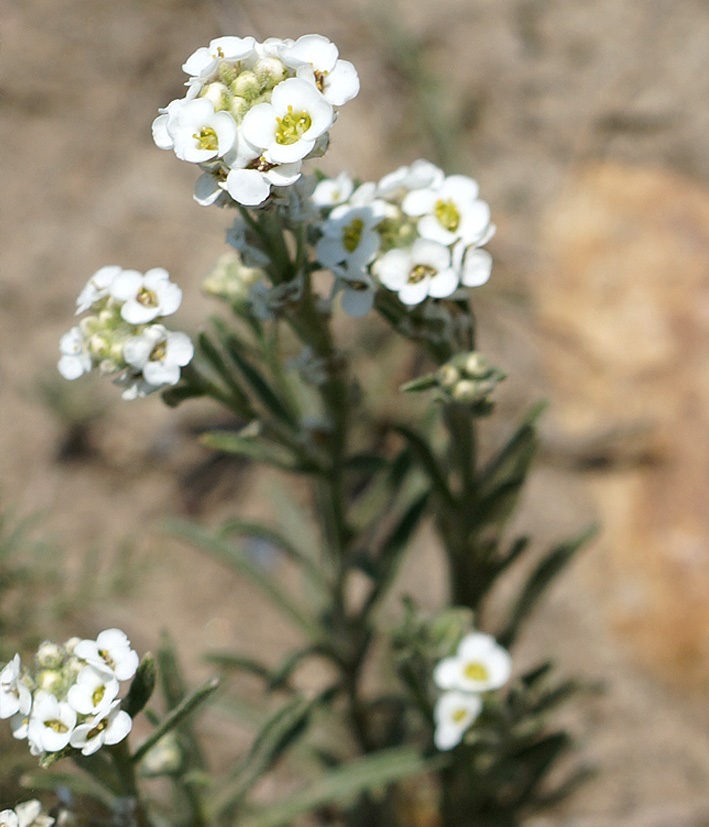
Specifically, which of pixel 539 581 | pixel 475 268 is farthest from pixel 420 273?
pixel 539 581

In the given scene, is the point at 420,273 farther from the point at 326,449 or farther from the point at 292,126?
the point at 326,449

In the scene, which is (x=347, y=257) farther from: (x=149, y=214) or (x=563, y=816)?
(x=149, y=214)

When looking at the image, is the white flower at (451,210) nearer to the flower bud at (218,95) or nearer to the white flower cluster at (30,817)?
the flower bud at (218,95)

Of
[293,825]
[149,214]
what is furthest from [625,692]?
[149,214]

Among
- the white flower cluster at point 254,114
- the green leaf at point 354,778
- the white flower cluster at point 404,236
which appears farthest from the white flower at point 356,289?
the green leaf at point 354,778

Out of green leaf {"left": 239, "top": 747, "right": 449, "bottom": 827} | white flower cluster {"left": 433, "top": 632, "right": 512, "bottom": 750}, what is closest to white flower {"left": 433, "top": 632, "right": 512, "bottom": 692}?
white flower cluster {"left": 433, "top": 632, "right": 512, "bottom": 750}

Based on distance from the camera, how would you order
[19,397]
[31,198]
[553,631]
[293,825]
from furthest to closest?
[31,198], [19,397], [553,631], [293,825]

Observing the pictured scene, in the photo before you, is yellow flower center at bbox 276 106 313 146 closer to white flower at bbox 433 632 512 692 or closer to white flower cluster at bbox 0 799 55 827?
white flower cluster at bbox 0 799 55 827
